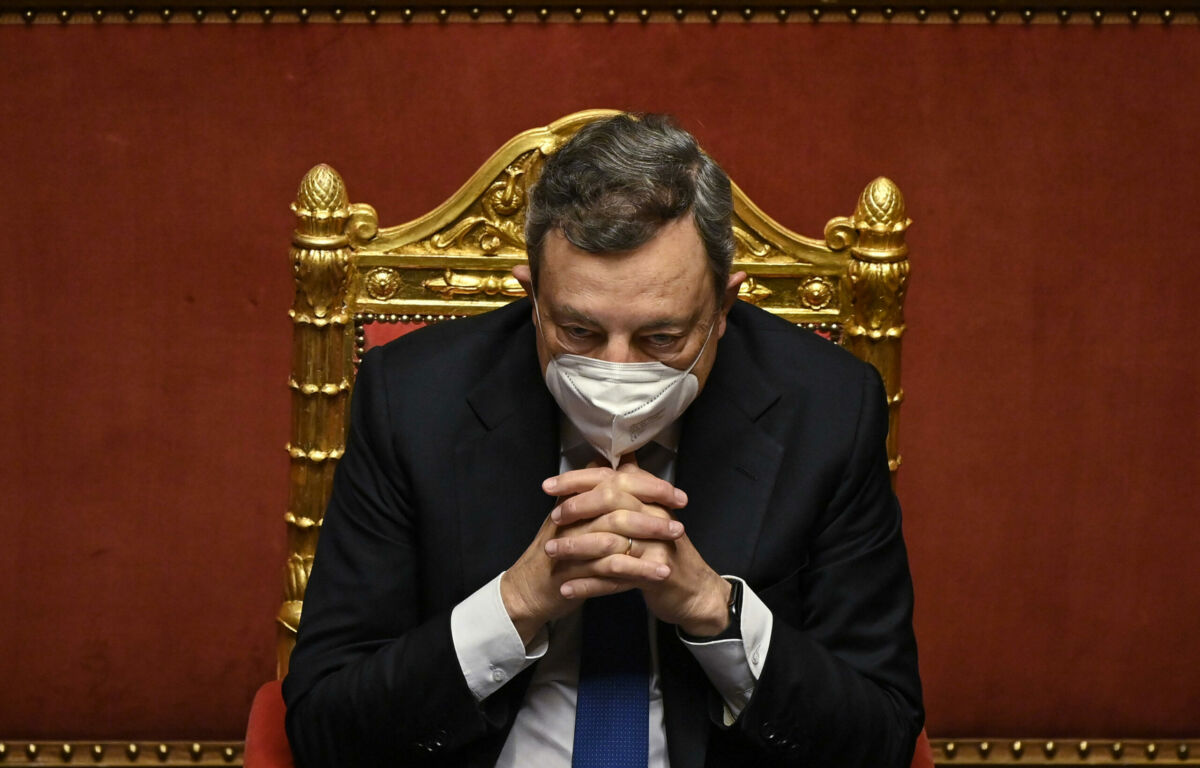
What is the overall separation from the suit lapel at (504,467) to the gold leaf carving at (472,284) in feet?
0.78

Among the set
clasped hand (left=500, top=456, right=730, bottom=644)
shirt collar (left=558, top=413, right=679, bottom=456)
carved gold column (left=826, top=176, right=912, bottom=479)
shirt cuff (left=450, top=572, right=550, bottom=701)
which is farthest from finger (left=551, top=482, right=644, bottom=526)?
carved gold column (left=826, top=176, right=912, bottom=479)

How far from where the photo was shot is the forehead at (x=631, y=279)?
1.84 m

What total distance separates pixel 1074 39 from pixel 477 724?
6.46 feet

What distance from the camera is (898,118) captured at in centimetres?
310

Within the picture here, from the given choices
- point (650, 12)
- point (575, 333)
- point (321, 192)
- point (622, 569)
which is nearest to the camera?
point (622, 569)

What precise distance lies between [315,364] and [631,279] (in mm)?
641

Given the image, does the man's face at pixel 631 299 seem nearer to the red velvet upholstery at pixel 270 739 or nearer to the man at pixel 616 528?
the man at pixel 616 528

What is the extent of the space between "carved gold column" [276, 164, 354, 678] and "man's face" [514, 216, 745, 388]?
45cm

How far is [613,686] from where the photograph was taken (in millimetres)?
1976

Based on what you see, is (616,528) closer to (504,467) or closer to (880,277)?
(504,467)

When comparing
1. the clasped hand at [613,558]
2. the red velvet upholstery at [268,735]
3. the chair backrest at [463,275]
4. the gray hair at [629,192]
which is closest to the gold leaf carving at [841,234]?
the chair backrest at [463,275]

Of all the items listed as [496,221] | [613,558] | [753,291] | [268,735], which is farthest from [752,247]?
[268,735]

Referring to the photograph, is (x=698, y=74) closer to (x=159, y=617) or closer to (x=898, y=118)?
(x=898, y=118)

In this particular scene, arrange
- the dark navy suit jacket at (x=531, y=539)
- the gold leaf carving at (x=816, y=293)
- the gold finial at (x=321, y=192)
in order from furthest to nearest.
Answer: the gold leaf carving at (x=816, y=293) → the gold finial at (x=321, y=192) → the dark navy suit jacket at (x=531, y=539)
